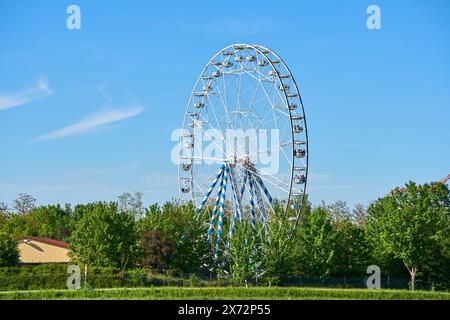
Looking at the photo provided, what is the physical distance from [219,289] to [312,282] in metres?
14.5

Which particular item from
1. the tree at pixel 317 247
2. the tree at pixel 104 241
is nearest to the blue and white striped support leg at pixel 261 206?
the tree at pixel 317 247

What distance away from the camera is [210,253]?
61.7 meters

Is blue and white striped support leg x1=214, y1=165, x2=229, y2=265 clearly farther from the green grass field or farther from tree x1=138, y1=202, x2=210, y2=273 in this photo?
the green grass field

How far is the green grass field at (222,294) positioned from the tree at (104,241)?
12.5 meters

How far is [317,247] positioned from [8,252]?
2305 centimetres

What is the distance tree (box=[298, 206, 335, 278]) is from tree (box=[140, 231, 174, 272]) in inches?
421

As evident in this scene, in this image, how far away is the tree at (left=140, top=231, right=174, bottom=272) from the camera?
58.8 meters

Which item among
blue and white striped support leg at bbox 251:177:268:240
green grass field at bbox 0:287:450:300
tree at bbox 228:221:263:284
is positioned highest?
blue and white striped support leg at bbox 251:177:268:240

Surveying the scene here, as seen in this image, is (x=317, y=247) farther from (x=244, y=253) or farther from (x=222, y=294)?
(x=222, y=294)

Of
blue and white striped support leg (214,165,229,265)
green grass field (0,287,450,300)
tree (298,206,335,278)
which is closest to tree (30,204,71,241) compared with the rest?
blue and white striped support leg (214,165,229,265)

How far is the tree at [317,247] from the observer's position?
203 ft

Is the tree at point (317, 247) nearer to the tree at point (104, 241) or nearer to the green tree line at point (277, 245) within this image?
the green tree line at point (277, 245)
